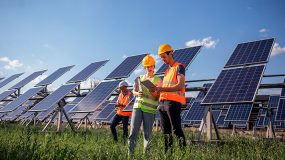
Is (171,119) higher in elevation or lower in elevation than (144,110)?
lower

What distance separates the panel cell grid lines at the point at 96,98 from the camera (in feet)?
34.9

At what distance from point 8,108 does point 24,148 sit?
12525 millimetres

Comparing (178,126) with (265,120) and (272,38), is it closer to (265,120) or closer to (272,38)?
(272,38)

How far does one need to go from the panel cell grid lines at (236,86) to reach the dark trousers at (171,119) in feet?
6.30

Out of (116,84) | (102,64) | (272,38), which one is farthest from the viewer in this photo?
(102,64)

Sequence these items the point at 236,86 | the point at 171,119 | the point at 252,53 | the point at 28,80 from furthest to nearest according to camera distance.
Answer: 1. the point at 28,80
2. the point at 252,53
3. the point at 236,86
4. the point at 171,119

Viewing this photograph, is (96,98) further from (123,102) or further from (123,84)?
(123,102)

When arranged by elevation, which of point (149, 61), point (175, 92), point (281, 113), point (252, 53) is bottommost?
point (281, 113)

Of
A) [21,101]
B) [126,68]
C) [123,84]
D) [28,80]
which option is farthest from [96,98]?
[28,80]

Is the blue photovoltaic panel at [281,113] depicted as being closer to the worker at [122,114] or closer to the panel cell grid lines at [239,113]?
the panel cell grid lines at [239,113]

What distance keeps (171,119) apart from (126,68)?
23.9 ft

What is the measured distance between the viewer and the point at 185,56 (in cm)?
1115

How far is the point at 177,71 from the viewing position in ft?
19.9

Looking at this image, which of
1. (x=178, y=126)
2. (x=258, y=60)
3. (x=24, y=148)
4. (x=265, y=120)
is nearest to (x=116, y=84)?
(x=258, y=60)
